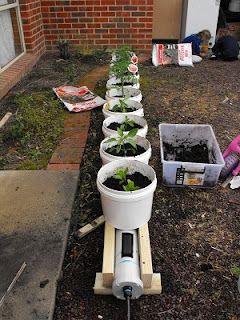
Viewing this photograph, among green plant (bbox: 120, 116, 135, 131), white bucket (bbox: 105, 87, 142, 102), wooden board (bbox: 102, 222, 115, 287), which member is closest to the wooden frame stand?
wooden board (bbox: 102, 222, 115, 287)

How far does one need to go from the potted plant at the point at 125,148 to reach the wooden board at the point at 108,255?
454 millimetres

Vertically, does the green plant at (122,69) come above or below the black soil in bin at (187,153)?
above

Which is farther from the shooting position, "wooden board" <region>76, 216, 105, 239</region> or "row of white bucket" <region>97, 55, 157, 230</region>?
"wooden board" <region>76, 216, 105, 239</region>

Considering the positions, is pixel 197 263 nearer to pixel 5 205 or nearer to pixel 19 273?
pixel 19 273

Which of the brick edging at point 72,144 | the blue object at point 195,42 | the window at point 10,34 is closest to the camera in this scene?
the brick edging at point 72,144

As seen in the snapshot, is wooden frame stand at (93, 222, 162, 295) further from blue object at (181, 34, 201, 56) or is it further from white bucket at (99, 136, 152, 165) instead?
blue object at (181, 34, 201, 56)

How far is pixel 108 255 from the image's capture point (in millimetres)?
1605

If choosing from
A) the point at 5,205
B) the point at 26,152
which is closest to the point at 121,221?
the point at 5,205

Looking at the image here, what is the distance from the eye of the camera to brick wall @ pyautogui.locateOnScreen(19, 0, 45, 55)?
4363 mm

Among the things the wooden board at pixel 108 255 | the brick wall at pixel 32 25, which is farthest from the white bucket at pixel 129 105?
the brick wall at pixel 32 25

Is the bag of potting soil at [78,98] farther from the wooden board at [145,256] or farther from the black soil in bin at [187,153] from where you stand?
the wooden board at [145,256]

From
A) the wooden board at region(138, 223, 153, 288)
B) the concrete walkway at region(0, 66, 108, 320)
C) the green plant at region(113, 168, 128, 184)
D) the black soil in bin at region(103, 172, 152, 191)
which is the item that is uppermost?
the green plant at region(113, 168, 128, 184)

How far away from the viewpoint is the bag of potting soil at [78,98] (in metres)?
3.31

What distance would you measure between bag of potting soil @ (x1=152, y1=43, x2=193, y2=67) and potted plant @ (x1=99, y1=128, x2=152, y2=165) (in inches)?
115
